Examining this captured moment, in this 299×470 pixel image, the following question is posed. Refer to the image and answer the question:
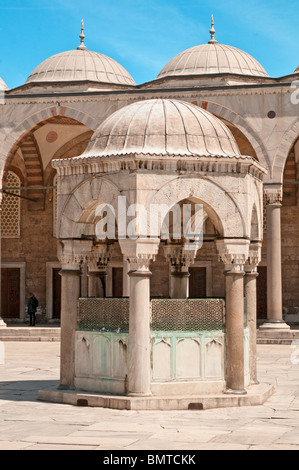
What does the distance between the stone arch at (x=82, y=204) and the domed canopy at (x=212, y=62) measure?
35.9ft

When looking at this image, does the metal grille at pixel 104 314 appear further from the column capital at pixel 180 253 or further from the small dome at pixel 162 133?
the column capital at pixel 180 253

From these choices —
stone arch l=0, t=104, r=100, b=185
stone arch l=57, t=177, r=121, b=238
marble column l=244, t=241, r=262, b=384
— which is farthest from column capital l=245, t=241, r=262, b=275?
stone arch l=0, t=104, r=100, b=185

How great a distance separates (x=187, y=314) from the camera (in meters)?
7.60

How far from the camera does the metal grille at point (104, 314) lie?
7.61 metres

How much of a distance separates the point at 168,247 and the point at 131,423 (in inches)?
124

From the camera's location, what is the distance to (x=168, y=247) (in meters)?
9.17

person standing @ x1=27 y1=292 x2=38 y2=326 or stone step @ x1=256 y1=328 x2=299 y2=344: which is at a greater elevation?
person standing @ x1=27 y1=292 x2=38 y2=326

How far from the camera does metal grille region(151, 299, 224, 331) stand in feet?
24.6

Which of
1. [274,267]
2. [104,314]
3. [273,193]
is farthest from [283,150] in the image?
[104,314]

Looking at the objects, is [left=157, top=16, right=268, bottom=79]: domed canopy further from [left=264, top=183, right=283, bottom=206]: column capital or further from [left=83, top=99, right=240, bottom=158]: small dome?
[left=83, top=99, right=240, bottom=158]: small dome

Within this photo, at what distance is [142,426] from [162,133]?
9.39ft

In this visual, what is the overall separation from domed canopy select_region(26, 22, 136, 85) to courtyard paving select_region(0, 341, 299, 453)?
11830 millimetres

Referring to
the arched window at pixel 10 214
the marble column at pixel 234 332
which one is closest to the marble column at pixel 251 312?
the marble column at pixel 234 332

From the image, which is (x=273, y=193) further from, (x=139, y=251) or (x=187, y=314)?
(x=139, y=251)
